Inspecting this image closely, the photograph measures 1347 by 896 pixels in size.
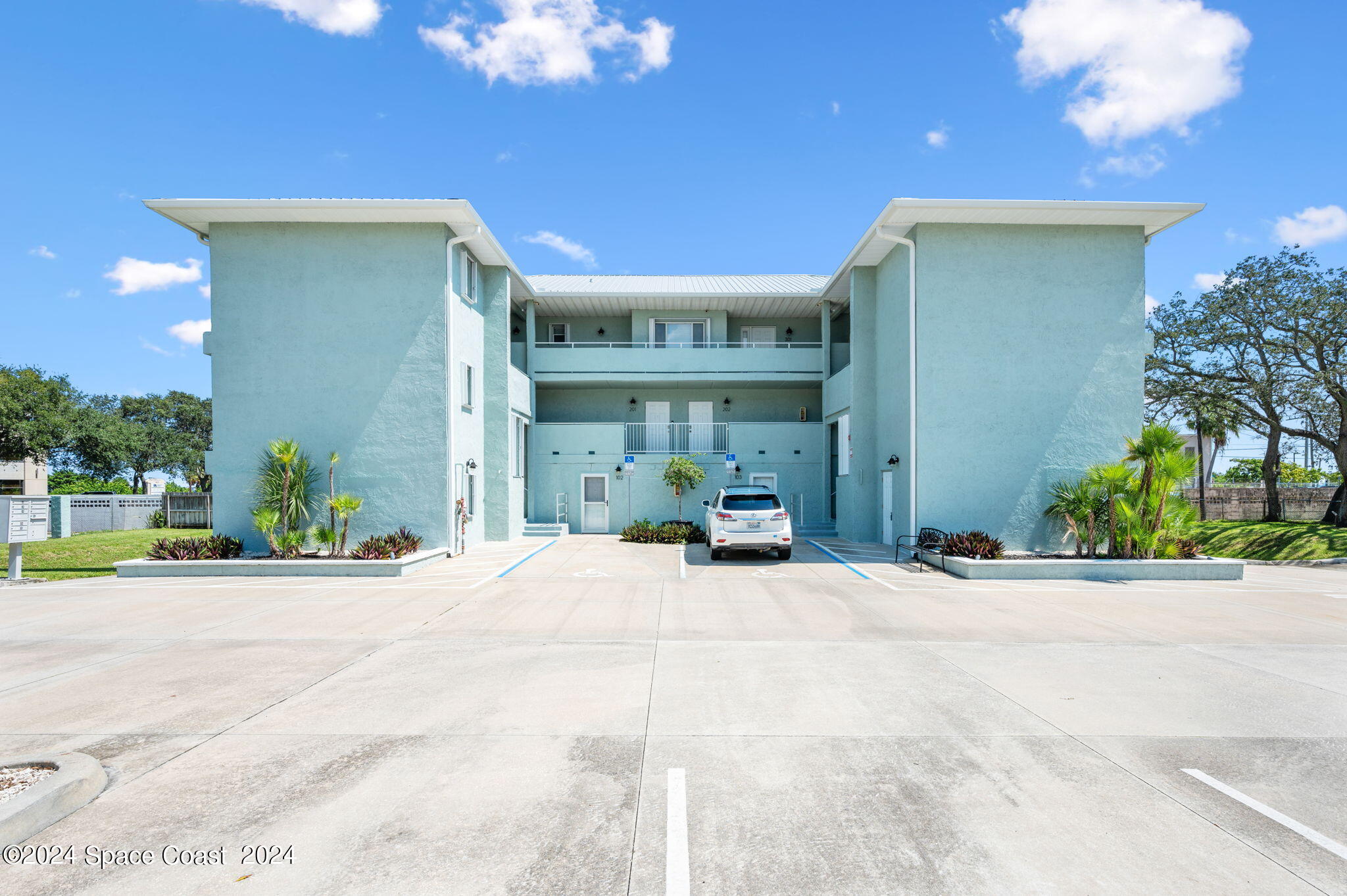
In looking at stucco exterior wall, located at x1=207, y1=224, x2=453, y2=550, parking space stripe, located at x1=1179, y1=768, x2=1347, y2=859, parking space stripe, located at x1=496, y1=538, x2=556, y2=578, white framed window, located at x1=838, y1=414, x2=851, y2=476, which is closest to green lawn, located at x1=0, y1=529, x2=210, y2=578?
stucco exterior wall, located at x1=207, y1=224, x2=453, y2=550

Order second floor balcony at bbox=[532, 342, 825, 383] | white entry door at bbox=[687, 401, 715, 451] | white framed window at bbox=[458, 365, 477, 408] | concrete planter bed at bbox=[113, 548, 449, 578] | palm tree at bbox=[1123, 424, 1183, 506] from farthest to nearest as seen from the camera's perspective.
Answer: second floor balcony at bbox=[532, 342, 825, 383] < white entry door at bbox=[687, 401, 715, 451] < white framed window at bbox=[458, 365, 477, 408] < palm tree at bbox=[1123, 424, 1183, 506] < concrete planter bed at bbox=[113, 548, 449, 578]

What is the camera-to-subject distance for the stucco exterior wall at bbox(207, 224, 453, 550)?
16.1 meters

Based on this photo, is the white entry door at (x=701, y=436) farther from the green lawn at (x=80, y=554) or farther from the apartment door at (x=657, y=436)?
the green lawn at (x=80, y=554)

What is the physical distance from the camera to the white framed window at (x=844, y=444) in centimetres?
2002

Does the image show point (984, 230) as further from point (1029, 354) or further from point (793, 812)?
point (793, 812)

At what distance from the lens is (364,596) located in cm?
1130

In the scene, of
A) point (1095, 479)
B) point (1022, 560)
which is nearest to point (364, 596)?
point (1022, 560)

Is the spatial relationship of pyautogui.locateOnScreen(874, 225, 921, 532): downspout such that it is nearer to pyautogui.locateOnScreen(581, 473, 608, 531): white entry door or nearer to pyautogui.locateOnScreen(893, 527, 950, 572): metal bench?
pyautogui.locateOnScreen(893, 527, 950, 572): metal bench

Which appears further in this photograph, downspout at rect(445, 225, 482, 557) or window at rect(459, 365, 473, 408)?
window at rect(459, 365, 473, 408)

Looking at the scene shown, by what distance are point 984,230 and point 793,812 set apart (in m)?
16.0

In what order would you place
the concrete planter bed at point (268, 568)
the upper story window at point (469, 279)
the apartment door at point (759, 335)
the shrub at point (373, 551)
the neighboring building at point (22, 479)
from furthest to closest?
the neighboring building at point (22, 479), the apartment door at point (759, 335), the upper story window at point (469, 279), the shrub at point (373, 551), the concrete planter bed at point (268, 568)

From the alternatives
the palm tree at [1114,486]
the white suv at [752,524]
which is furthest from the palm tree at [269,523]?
the palm tree at [1114,486]

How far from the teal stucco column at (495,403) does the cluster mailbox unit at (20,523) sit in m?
9.21

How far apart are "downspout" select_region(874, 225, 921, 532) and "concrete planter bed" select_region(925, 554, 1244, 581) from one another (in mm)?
2720
